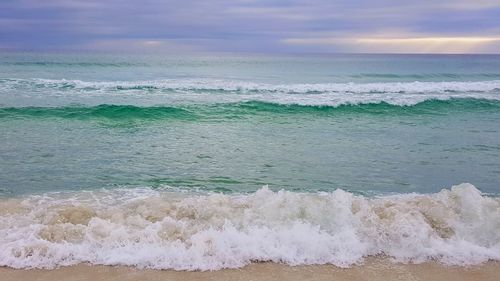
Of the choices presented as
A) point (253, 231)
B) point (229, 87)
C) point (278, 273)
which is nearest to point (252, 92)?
point (229, 87)

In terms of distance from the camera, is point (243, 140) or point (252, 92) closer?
point (243, 140)

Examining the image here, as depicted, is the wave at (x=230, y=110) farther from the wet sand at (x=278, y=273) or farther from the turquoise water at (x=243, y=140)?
the wet sand at (x=278, y=273)

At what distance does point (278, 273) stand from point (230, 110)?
12.3 m

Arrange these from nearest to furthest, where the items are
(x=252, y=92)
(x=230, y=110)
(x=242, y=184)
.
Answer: (x=242, y=184)
(x=230, y=110)
(x=252, y=92)

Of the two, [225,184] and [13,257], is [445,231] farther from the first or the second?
[13,257]

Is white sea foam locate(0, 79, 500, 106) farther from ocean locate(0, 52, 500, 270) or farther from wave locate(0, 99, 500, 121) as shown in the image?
ocean locate(0, 52, 500, 270)

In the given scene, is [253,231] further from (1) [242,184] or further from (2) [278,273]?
Result: (1) [242,184]

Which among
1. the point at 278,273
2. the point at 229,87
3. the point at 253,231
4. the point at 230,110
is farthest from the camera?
Result: the point at 229,87

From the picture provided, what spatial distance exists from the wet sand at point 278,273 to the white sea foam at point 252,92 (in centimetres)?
1367

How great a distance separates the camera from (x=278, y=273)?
12.3 ft

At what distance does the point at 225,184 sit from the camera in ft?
22.9

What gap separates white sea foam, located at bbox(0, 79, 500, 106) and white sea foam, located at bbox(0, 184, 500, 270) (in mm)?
12569

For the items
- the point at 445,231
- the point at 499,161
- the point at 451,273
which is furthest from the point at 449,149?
the point at 451,273

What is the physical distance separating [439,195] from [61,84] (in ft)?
67.1
